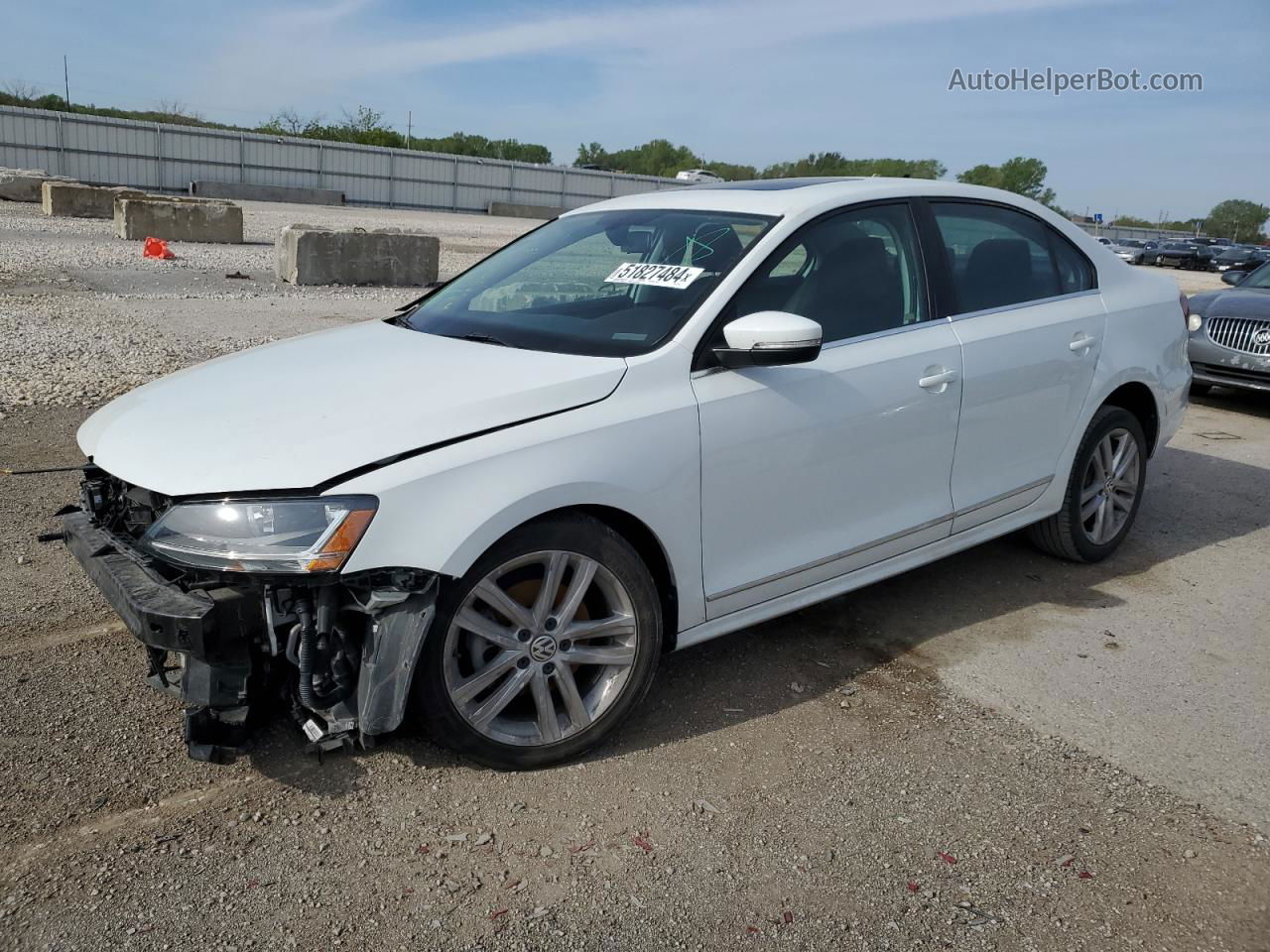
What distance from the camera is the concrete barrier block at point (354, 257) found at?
583 inches

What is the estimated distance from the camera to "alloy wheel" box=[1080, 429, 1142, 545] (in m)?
5.04

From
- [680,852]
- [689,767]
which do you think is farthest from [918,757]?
[680,852]

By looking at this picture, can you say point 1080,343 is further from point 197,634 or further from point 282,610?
point 197,634

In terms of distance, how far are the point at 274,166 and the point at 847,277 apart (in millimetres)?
42994

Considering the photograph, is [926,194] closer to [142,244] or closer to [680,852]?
[680,852]

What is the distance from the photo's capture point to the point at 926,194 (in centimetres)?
433

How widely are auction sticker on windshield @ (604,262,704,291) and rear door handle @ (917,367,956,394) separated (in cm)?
97

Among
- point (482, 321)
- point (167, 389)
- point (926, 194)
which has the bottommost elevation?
point (167, 389)

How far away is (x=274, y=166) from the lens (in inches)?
1672

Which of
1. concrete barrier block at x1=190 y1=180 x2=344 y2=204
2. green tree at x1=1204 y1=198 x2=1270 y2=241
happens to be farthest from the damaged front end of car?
green tree at x1=1204 y1=198 x2=1270 y2=241

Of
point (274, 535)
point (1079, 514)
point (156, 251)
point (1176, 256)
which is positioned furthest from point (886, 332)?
point (1176, 256)

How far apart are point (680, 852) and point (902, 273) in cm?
239

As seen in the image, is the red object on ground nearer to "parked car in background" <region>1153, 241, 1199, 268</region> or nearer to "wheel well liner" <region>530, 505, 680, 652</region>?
"wheel well liner" <region>530, 505, 680, 652</region>

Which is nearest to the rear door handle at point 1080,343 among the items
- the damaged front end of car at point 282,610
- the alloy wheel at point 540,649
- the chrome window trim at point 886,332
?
the chrome window trim at point 886,332
